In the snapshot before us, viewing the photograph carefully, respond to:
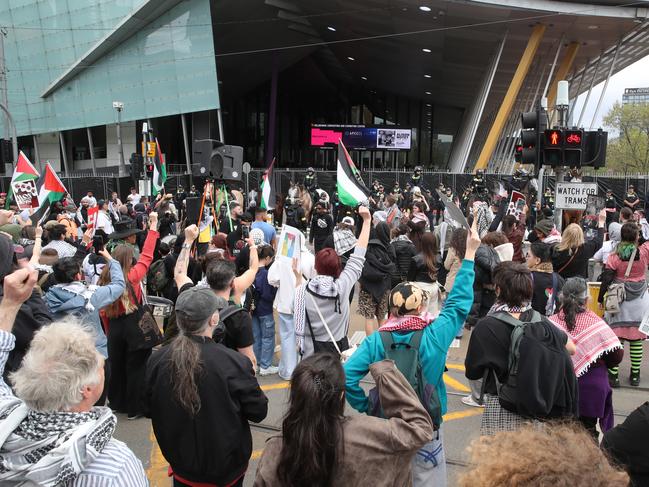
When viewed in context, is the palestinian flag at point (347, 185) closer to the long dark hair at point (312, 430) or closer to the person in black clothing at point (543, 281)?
the person in black clothing at point (543, 281)

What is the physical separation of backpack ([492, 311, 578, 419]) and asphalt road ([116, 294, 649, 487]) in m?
0.98

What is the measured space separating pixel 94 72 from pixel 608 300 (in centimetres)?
3461

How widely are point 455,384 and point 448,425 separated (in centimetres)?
131

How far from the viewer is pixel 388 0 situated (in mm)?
29719

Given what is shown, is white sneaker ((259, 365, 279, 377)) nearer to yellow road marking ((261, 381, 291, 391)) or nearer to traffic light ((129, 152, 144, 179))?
yellow road marking ((261, 381, 291, 391))

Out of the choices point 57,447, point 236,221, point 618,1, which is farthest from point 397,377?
point 618,1

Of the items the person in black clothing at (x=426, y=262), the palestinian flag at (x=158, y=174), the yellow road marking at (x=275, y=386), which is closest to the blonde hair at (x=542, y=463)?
the yellow road marking at (x=275, y=386)

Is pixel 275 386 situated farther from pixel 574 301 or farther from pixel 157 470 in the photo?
pixel 574 301

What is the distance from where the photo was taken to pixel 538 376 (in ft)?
11.4

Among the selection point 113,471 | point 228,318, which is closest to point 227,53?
point 228,318

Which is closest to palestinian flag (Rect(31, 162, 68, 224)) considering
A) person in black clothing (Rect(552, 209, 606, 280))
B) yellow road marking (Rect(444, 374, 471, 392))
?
yellow road marking (Rect(444, 374, 471, 392))

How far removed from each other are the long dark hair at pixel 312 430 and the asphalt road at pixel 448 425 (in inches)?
76.6

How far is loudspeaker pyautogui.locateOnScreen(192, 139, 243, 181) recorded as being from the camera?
28.8ft

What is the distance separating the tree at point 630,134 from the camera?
67.5m
